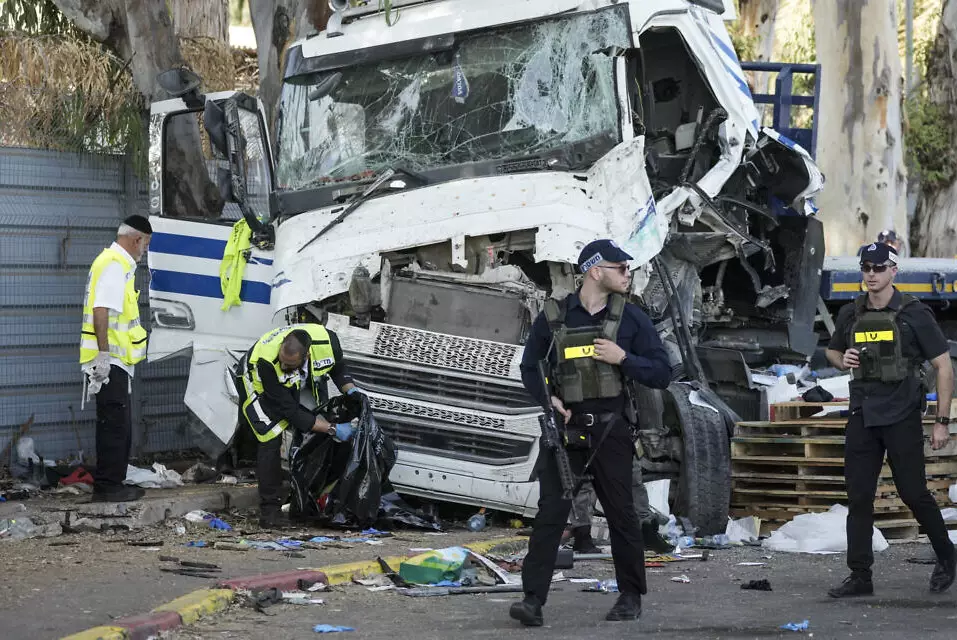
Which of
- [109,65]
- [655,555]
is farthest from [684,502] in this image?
[109,65]

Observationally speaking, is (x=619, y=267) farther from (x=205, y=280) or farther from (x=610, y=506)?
(x=205, y=280)

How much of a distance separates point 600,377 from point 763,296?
16.4 feet

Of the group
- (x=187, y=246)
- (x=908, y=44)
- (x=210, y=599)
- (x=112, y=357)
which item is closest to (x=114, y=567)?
(x=210, y=599)

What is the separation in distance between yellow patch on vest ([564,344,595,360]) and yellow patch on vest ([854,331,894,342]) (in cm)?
171

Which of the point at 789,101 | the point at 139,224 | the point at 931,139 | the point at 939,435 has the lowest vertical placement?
the point at 939,435

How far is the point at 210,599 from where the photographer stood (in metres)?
6.45

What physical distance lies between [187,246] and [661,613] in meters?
4.99

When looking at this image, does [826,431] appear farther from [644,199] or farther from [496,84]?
[496,84]

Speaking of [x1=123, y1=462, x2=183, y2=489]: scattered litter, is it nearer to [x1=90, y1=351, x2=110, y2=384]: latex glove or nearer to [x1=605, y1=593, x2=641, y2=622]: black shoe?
[x1=90, y1=351, x2=110, y2=384]: latex glove

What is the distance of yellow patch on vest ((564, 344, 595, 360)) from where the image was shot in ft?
21.2

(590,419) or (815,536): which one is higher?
(590,419)

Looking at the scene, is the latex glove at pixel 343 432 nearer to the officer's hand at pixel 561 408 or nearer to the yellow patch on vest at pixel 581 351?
the officer's hand at pixel 561 408

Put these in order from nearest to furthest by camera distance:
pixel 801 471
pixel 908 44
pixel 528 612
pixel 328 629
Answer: pixel 328 629 → pixel 528 612 → pixel 801 471 → pixel 908 44

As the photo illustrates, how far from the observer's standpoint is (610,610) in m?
6.56
